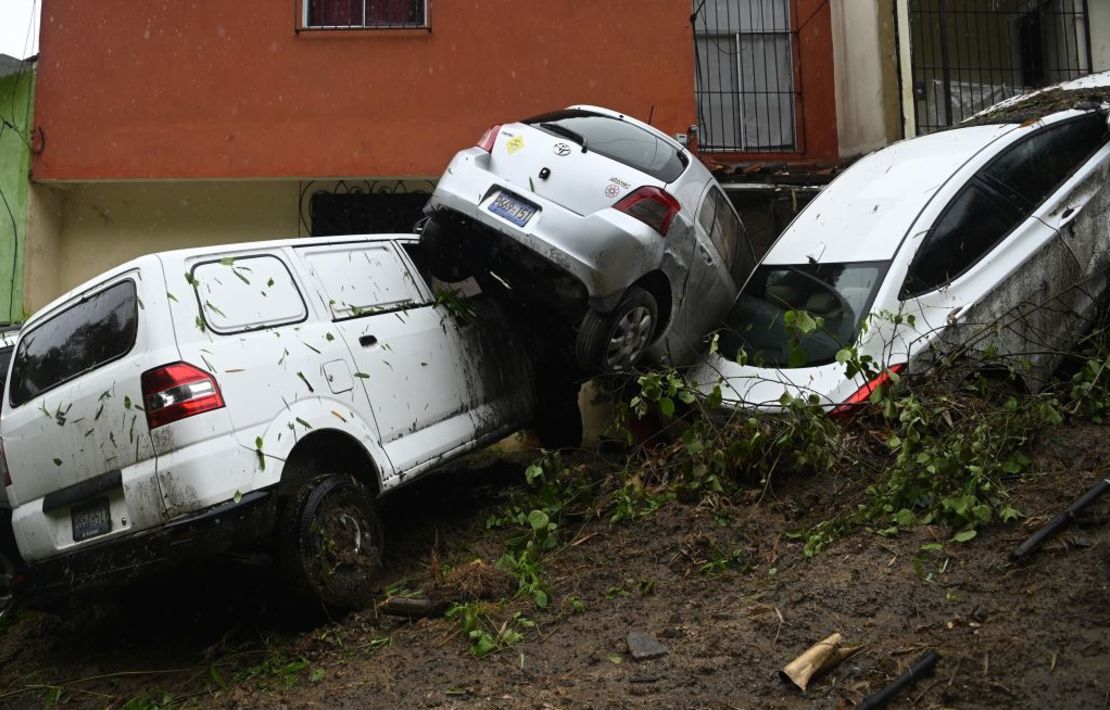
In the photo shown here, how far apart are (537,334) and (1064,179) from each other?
384 centimetres

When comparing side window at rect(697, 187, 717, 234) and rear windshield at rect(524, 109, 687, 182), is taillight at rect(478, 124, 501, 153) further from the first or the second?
side window at rect(697, 187, 717, 234)

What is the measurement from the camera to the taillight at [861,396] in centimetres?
554

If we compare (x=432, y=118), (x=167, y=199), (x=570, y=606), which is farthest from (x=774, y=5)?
(x=570, y=606)

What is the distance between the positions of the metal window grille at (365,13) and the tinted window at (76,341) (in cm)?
623

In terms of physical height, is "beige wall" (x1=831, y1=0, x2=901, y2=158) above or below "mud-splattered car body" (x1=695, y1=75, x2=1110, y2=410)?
above

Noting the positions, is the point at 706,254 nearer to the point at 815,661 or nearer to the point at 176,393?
the point at 815,661

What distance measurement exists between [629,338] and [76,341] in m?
3.14

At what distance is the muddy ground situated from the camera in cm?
361

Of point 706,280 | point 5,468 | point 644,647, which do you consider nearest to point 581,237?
point 706,280

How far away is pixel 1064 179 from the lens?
677cm

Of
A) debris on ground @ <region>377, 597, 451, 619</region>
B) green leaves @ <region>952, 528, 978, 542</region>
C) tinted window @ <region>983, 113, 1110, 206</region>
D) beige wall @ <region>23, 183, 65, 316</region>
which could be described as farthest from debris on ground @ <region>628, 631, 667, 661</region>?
beige wall @ <region>23, 183, 65, 316</region>

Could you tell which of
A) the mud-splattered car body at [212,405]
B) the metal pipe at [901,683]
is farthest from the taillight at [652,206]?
the metal pipe at [901,683]

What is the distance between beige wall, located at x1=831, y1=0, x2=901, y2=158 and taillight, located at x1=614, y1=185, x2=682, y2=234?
17.8ft

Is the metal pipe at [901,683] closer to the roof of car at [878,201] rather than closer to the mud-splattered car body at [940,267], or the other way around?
the mud-splattered car body at [940,267]
